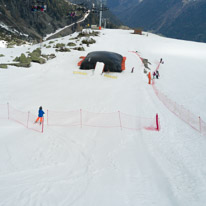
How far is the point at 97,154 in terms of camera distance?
973cm

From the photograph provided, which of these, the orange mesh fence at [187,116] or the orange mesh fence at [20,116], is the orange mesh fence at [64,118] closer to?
the orange mesh fence at [20,116]

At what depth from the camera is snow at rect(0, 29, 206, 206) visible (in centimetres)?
708

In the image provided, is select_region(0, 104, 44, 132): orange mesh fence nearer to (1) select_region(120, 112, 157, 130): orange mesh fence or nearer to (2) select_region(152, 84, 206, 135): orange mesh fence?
(1) select_region(120, 112, 157, 130): orange mesh fence

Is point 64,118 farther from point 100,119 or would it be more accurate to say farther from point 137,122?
point 137,122

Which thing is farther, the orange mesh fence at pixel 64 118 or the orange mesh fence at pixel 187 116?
the orange mesh fence at pixel 187 116

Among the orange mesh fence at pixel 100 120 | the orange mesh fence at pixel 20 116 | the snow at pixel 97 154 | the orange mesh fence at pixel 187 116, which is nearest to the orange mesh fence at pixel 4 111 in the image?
the orange mesh fence at pixel 20 116

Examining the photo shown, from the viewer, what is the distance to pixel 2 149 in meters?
9.41


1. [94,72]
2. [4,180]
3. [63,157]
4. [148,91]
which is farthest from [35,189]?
[94,72]

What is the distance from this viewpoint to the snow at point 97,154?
7.08 meters

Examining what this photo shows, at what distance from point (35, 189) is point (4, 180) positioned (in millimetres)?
1376

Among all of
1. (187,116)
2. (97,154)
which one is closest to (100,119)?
(97,154)

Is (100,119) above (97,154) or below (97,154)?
above

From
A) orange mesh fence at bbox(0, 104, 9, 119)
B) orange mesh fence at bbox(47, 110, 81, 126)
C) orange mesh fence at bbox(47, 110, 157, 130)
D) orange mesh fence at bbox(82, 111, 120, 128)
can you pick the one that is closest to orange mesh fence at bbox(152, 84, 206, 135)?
orange mesh fence at bbox(47, 110, 157, 130)

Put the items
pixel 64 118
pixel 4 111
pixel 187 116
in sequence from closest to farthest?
pixel 64 118
pixel 4 111
pixel 187 116
